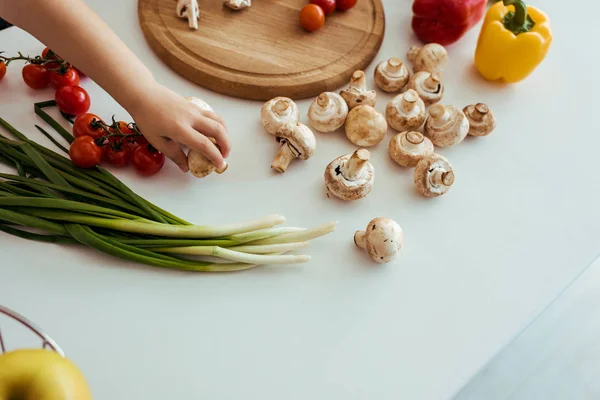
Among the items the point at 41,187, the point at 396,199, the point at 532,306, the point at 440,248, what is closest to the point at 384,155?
the point at 396,199

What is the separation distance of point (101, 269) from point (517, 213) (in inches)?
32.8

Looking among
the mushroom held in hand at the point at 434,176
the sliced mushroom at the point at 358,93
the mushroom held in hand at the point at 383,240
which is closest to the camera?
the mushroom held in hand at the point at 383,240

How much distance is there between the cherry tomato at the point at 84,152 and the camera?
106 cm

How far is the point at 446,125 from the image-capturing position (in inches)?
47.5

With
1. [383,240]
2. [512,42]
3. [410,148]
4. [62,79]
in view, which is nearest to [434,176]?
[410,148]

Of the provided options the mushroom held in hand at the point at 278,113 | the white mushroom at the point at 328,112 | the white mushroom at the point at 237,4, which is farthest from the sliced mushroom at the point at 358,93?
the white mushroom at the point at 237,4

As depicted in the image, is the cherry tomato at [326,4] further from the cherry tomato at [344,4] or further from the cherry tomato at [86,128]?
the cherry tomato at [86,128]

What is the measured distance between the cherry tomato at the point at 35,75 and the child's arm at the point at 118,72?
14cm

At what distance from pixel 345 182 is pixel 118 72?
1.58 feet

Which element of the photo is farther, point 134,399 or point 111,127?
point 111,127

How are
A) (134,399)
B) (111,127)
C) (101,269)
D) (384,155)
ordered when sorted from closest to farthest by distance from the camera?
1. (134,399)
2. (101,269)
3. (111,127)
4. (384,155)

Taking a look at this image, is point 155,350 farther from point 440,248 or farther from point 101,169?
point 440,248

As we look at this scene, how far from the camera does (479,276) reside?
1.06m

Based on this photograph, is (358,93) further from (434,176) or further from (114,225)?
(114,225)
